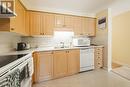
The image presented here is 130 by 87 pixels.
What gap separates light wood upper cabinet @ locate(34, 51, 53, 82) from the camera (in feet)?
8.83

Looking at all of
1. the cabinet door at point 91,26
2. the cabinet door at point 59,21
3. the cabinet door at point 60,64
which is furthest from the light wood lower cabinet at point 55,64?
the cabinet door at point 91,26

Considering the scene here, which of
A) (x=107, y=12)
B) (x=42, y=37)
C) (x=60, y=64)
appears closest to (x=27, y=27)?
(x=42, y=37)

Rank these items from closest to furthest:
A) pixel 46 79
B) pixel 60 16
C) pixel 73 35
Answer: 1. pixel 46 79
2. pixel 60 16
3. pixel 73 35

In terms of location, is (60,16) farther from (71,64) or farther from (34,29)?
(71,64)

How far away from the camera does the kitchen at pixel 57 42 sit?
269cm

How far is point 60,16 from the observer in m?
3.44

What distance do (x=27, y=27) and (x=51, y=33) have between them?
0.76 metres

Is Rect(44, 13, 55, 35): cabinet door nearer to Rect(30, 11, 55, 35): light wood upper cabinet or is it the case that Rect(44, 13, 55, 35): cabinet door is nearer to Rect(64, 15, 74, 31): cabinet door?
Rect(30, 11, 55, 35): light wood upper cabinet

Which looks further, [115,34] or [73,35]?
[115,34]

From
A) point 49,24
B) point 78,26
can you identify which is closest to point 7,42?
point 49,24

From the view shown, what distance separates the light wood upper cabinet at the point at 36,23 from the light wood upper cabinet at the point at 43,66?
80cm

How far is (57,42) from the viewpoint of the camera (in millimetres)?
3703

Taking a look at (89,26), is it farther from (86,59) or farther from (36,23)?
(36,23)

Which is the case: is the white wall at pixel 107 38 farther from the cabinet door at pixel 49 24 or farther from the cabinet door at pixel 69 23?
the cabinet door at pixel 49 24
